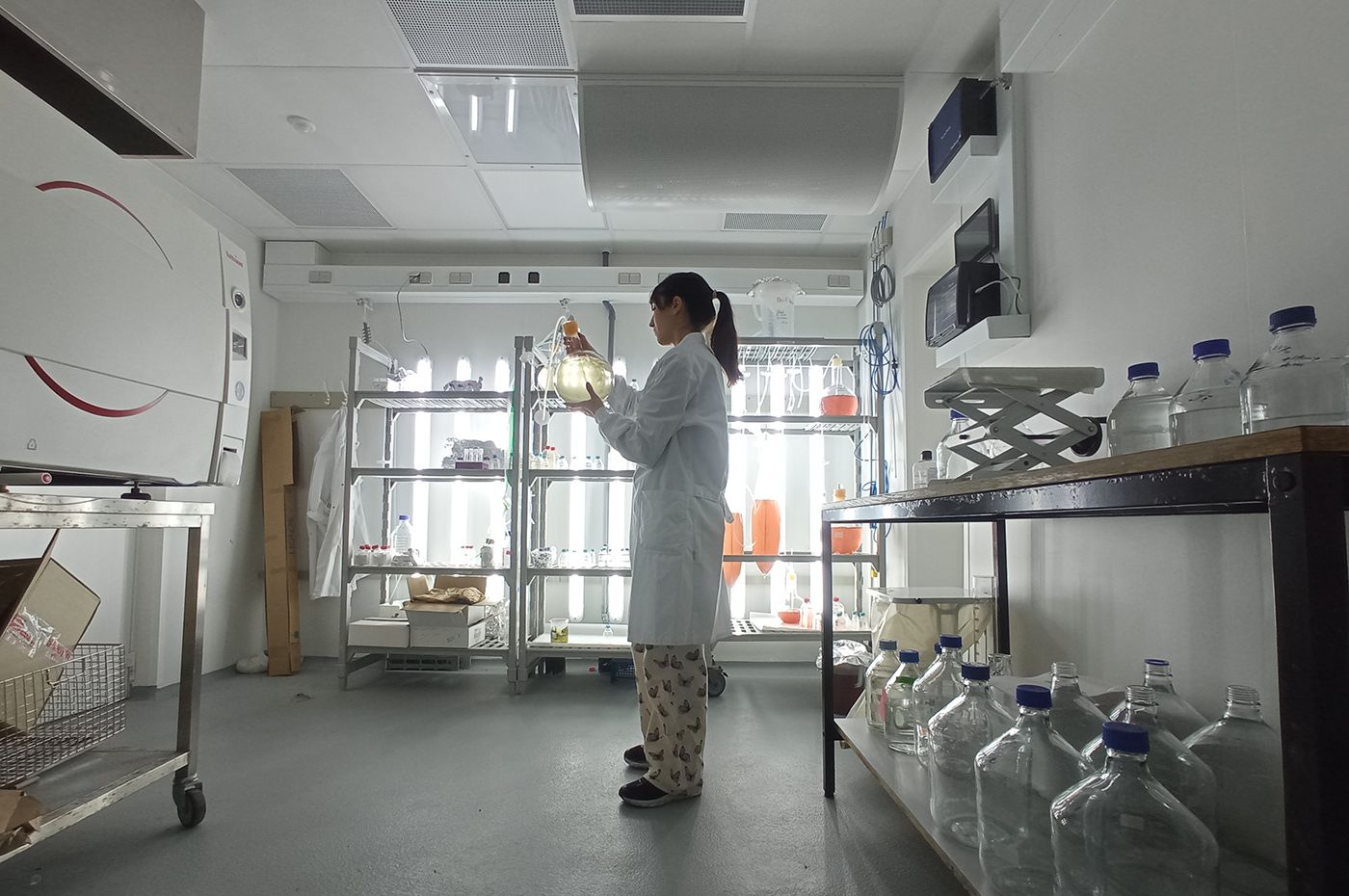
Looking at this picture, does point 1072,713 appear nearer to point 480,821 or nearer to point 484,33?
point 480,821

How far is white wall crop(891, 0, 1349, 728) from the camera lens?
3.72ft

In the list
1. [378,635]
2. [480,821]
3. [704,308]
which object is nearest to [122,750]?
[480,821]

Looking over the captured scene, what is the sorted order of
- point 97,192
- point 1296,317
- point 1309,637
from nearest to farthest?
point 1309,637
point 1296,317
point 97,192

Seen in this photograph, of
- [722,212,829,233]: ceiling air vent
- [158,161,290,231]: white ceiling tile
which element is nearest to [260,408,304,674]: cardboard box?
[158,161,290,231]: white ceiling tile

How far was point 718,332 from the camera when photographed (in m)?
2.08

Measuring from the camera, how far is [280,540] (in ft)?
12.3

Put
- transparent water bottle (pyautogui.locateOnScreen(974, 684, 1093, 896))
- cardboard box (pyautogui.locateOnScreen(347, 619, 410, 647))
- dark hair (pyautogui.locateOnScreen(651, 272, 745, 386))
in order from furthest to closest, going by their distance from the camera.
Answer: cardboard box (pyautogui.locateOnScreen(347, 619, 410, 647))
dark hair (pyautogui.locateOnScreen(651, 272, 745, 386))
transparent water bottle (pyautogui.locateOnScreen(974, 684, 1093, 896))

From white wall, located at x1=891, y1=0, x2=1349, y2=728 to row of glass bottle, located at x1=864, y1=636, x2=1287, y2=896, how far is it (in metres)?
0.31

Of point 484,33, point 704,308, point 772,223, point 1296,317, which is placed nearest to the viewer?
point 1296,317

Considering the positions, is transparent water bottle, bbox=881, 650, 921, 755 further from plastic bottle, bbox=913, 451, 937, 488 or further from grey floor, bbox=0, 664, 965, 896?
plastic bottle, bbox=913, 451, 937, 488

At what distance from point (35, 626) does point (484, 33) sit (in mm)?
2021

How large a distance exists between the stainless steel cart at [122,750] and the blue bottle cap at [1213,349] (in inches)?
76.9

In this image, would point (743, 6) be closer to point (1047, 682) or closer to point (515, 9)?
point (515, 9)

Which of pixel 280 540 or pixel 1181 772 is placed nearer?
pixel 1181 772
